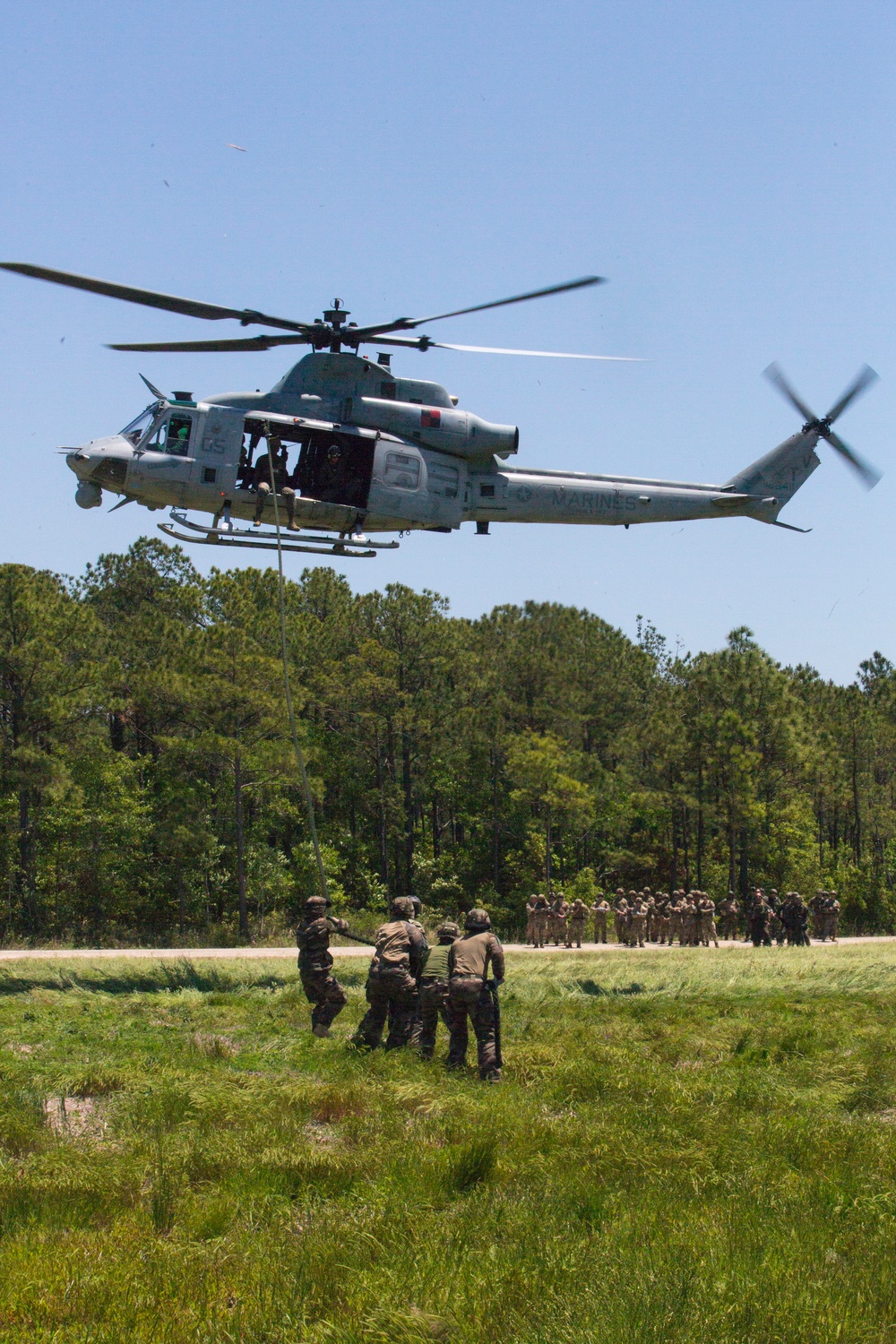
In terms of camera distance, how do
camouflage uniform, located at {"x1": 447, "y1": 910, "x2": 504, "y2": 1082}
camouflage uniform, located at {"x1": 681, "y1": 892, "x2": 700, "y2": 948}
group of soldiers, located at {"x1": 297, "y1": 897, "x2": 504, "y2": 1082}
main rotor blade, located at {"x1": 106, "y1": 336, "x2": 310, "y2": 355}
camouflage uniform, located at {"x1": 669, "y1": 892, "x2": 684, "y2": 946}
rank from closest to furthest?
camouflage uniform, located at {"x1": 447, "y1": 910, "x2": 504, "y2": 1082}, group of soldiers, located at {"x1": 297, "y1": 897, "x2": 504, "y2": 1082}, main rotor blade, located at {"x1": 106, "y1": 336, "x2": 310, "y2": 355}, camouflage uniform, located at {"x1": 681, "y1": 892, "x2": 700, "y2": 948}, camouflage uniform, located at {"x1": 669, "y1": 892, "x2": 684, "y2": 946}

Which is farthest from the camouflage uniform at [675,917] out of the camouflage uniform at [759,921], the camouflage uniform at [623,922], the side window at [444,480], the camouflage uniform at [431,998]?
the camouflage uniform at [431,998]

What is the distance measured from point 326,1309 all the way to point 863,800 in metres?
56.2

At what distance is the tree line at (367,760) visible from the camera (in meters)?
35.9

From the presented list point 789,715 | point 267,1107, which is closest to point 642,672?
point 789,715

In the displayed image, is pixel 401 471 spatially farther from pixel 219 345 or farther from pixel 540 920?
pixel 540 920

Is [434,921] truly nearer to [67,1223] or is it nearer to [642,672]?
[642,672]

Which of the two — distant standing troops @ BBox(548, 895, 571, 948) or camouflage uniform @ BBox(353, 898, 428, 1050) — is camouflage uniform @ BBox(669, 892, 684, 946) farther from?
camouflage uniform @ BBox(353, 898, 428, 1050)

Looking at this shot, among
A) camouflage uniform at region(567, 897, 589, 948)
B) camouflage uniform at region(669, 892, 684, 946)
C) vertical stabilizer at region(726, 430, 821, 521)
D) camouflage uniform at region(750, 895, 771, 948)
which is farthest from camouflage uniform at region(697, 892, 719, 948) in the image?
vertical stabilizer at region(726, 430, 821, 521)

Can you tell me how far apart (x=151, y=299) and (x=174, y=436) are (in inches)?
100

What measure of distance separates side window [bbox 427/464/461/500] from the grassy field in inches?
366

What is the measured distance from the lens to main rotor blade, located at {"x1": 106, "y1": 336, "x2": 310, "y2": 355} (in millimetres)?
15938

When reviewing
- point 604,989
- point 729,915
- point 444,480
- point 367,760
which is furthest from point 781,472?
point 367,760

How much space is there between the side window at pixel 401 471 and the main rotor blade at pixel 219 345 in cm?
214

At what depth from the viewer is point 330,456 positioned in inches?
684
